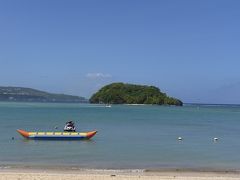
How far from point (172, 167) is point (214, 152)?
9646mm

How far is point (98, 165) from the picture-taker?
2734 centimetres

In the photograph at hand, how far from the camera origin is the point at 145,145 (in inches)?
1577

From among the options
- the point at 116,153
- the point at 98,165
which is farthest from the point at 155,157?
the point at 98,165

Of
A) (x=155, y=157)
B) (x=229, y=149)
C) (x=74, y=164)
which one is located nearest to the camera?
(x=74, y=164)

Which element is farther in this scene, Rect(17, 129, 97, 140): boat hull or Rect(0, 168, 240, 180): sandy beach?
Rect(17, 129, 97, 140): boat hull

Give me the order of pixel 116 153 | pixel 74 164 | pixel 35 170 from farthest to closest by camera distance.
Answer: pixel 116 153
pixel 74 164
pixel 35 170

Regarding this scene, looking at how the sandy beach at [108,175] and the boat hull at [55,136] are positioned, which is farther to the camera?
the boat hull at [55,136]

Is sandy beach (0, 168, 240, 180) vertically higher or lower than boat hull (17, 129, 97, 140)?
lower

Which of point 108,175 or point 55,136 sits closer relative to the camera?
point 108,175

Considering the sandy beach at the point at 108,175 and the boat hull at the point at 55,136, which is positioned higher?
the boat hull at the point at 55,136

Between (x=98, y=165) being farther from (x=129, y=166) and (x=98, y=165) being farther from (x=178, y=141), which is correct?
(x=178, y=141)

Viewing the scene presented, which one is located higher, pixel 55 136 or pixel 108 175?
pixel 55 136

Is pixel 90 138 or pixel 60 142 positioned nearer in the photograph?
pixel 60 142

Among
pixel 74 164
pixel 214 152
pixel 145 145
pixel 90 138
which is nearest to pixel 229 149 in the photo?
pixel 214 152
